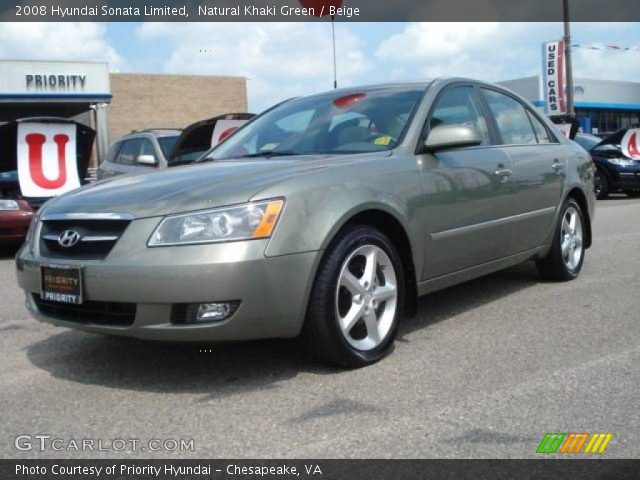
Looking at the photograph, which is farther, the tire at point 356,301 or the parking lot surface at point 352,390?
the tire at point 356,301

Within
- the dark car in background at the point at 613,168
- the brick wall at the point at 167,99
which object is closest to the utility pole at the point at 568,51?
the dark car in background at the point at 613,168

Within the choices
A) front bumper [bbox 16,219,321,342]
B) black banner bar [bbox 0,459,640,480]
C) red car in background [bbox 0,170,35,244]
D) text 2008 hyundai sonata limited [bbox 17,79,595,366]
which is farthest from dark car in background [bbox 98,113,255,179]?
black banner bar [bbox 0,459,640,480]

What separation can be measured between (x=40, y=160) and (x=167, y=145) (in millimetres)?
1910

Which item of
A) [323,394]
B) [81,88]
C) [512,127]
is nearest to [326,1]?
[512,127]

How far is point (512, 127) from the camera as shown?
534cm

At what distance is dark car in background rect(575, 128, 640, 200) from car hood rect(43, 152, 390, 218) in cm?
1304

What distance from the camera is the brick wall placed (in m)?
38.0

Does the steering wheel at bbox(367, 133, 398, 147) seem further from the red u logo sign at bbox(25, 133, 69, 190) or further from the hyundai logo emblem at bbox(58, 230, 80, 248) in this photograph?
the red u logo sign at bbox(25, 133, 69, 190)

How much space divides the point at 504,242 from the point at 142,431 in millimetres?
2854

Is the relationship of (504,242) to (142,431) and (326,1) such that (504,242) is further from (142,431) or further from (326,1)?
(326,1)

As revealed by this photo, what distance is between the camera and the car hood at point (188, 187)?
3.33m

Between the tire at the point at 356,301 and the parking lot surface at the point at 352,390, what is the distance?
13cm

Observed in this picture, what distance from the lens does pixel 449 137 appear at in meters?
4.12

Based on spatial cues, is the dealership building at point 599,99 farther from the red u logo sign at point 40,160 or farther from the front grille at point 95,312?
the front grille at point 95,312
